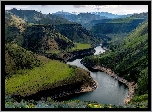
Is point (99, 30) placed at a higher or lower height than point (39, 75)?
higher

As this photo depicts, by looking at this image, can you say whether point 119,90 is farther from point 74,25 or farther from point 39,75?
point 74,25

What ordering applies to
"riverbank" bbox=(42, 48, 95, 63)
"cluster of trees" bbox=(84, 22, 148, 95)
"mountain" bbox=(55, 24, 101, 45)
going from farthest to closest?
"mountain" bbox=(55, 24, 101, 45) → "riverbank" bbox=(42, 48, 95, 63) → "cluster of trees" bbox=(84, 22, 148, 95)

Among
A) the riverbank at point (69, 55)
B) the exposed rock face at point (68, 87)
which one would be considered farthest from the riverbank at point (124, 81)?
the riverbank at point (69, 55)

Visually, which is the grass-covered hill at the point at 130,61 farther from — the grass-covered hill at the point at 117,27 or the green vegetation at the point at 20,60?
the grass-covered hill at the point at 117,27

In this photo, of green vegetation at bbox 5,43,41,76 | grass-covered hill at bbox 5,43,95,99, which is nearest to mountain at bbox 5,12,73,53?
green vegetation at bbox 5,43,41,76

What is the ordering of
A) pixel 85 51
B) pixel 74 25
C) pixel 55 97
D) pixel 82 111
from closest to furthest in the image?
pixel 82 111 < pixel 55 97 < pixel 85 51 < pixel 74 25

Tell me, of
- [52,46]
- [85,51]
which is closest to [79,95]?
[52,46]

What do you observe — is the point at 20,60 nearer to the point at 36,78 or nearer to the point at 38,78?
the point at 36,78

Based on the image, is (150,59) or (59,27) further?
(59,27)

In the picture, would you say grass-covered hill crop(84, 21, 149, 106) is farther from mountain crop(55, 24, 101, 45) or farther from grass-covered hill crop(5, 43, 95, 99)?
mountain crop(55, 24, 101, 45)

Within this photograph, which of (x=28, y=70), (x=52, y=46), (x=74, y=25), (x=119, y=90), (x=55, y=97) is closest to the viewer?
(x=55, y=97)
